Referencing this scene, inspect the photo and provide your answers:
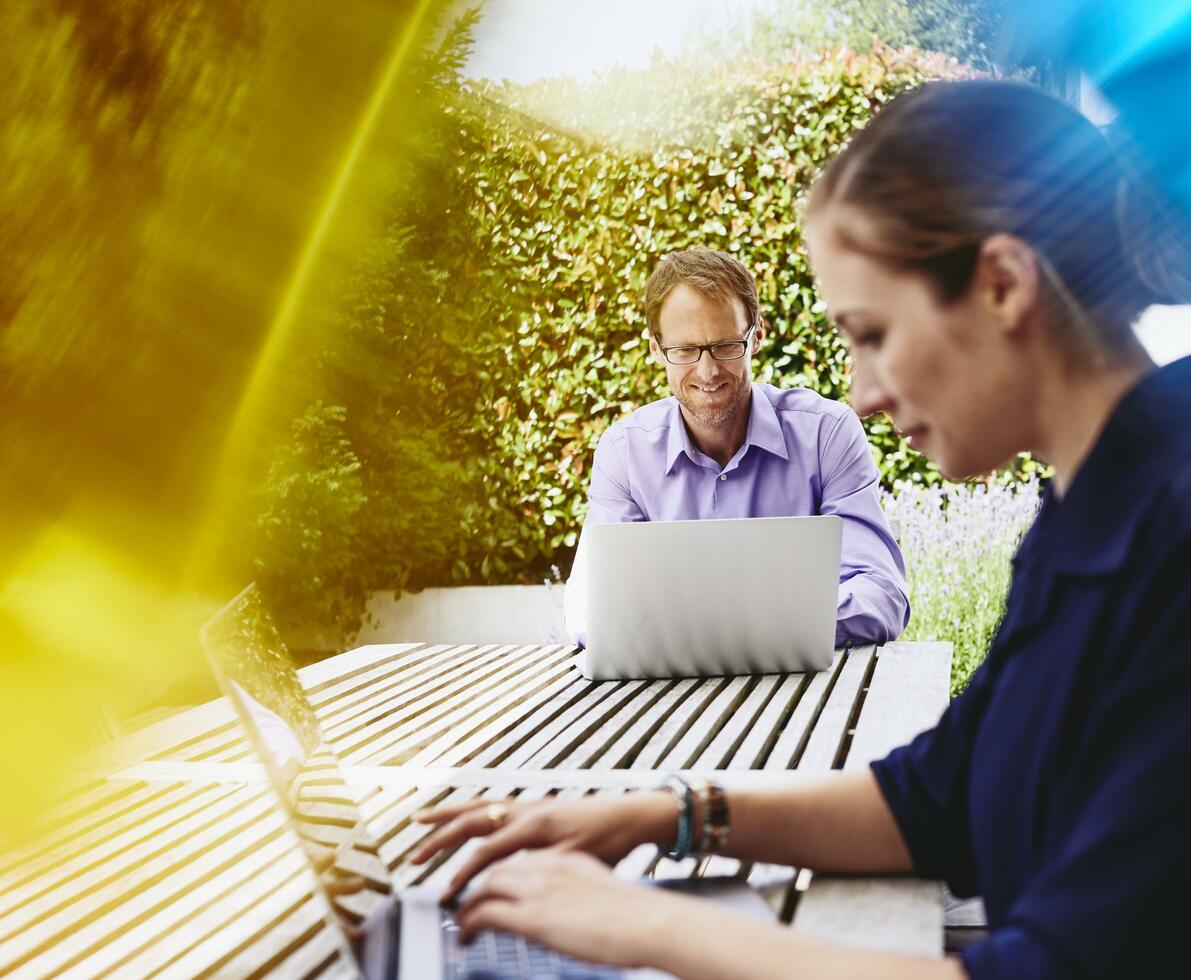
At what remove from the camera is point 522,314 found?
5.61 m

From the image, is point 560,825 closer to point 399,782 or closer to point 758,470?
point 399,782

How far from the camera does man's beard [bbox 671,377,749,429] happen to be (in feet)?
9.37

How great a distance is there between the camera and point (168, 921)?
97cm

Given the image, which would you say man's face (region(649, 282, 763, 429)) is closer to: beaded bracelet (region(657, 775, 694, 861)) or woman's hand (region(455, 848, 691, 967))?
beaded bracelet (region(657, 775, 694, 861))

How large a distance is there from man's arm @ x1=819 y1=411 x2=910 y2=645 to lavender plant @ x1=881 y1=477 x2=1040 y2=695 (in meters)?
1.32

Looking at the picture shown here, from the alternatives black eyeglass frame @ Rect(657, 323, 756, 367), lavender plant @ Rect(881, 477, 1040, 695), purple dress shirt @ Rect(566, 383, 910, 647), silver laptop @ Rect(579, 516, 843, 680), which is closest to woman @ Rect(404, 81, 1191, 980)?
silver laptop @ Rect(579, 516, 843, 680)

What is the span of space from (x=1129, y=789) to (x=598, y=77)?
5.42 metres

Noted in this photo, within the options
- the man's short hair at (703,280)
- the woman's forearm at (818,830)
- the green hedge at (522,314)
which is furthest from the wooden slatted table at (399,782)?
the green hedge at (522,314)

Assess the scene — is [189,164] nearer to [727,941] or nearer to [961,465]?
[961,465]

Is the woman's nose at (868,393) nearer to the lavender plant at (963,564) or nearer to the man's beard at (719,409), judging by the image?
the man's beard at (719,409)

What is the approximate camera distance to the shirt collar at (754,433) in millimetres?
2812

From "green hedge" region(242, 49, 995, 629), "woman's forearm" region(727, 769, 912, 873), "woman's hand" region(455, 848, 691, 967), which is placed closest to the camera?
"woman's hand" region(455, 848, 691, 967)

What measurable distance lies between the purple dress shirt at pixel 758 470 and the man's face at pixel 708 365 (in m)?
0.07

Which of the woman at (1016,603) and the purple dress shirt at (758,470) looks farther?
the purple dress shirt at (758,470)
